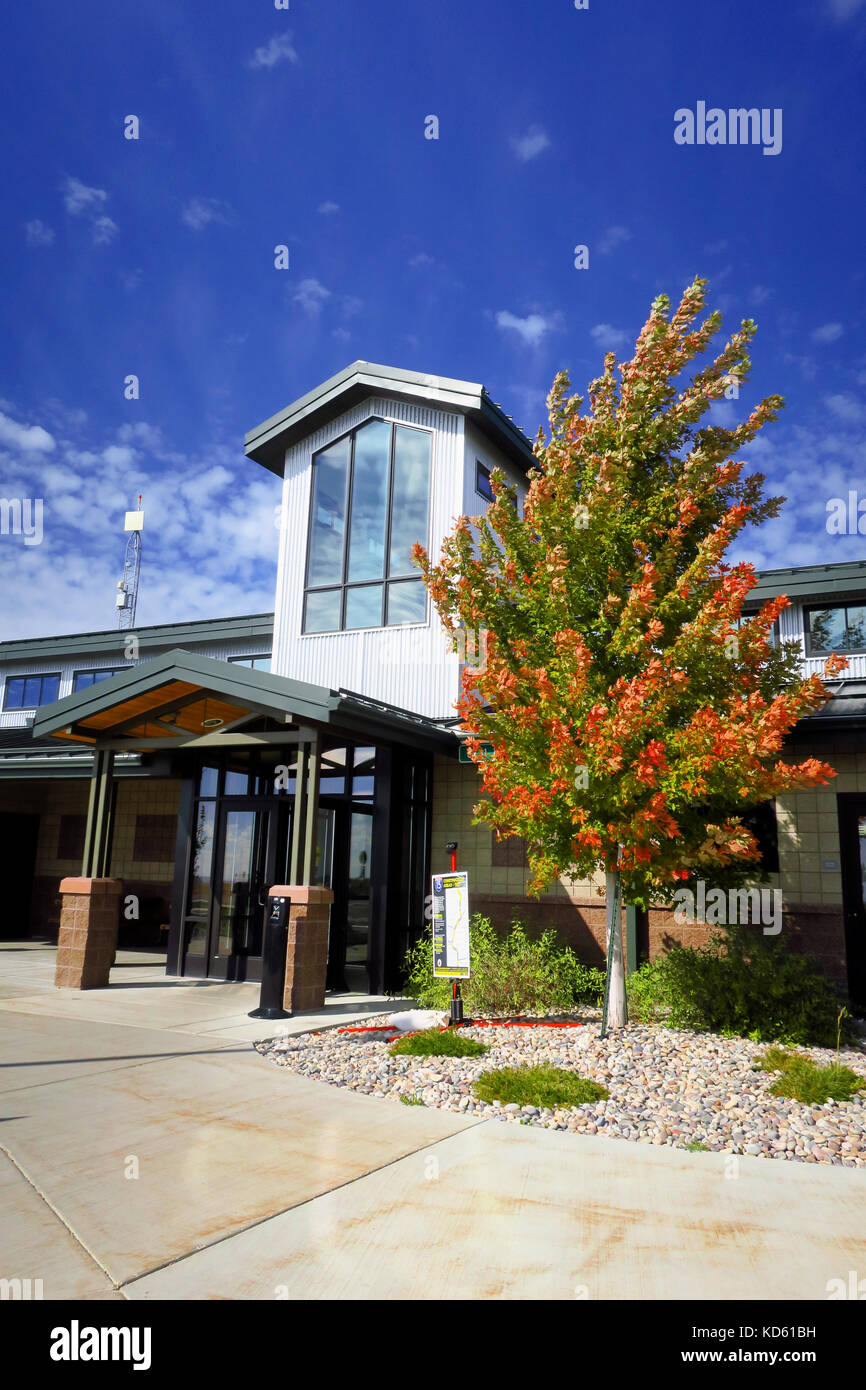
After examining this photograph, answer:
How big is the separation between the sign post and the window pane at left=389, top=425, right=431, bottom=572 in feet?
24.1

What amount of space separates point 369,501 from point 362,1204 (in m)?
13.1

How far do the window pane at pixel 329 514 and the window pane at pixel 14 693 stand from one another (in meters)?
15.1

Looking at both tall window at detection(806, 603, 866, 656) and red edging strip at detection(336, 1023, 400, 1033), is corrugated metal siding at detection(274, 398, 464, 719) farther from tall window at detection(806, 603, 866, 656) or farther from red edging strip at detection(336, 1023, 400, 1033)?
tall window at detection(806, 603, 866, 656)

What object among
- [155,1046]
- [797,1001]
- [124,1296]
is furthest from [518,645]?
[124,1296]

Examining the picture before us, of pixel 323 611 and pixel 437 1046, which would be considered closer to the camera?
pixel 437 1046

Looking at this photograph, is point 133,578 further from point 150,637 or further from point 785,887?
point 785,887

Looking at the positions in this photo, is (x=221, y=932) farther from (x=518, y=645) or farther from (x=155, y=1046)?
(x=518, y=645)

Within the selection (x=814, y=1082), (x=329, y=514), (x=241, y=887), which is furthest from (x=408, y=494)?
(x=814, y=1082)

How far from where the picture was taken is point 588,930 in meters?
11.5

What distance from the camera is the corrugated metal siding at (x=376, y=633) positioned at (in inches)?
582

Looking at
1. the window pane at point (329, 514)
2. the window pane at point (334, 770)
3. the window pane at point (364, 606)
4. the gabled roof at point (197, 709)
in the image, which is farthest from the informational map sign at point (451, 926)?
the window pane at point (329, 514)

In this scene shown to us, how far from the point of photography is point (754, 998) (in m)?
8.34

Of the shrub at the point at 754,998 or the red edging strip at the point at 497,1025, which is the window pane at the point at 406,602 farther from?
the shrub at the point at 754,998

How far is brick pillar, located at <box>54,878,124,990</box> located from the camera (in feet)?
37.1
